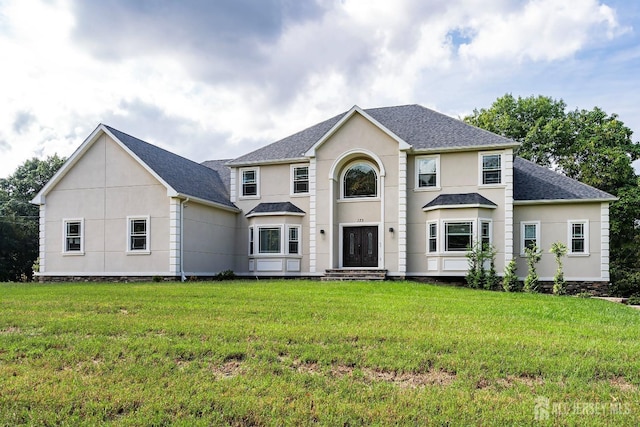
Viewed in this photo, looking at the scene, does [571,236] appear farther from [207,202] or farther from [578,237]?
[207,202]

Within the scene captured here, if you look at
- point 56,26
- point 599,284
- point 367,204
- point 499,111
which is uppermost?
point 499,111

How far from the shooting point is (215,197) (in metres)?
22.1

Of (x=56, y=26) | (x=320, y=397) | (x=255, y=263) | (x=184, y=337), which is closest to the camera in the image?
(x=320, y=397)

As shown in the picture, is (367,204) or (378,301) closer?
(378,301)

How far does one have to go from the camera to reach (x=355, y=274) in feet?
64.4

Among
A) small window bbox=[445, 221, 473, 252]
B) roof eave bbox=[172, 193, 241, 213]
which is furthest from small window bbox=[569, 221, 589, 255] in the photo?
roof eave bbox=[172, 193, 241, 213]

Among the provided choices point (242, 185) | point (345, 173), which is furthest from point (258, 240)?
point (345, 173)

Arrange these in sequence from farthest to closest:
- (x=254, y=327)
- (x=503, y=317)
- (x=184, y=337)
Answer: (x=503, y=317)
(x=254, y=327)
(x=184, y=337)

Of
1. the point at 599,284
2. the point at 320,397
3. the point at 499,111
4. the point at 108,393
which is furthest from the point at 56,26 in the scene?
the point at 499,111

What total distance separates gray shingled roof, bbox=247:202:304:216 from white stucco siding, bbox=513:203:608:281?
9.66 metres

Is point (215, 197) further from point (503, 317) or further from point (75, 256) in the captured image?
→ point (503, 317)

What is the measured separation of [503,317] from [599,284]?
496 inches

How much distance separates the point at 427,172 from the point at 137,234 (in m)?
12.7

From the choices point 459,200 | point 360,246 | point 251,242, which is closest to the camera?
point 459,200
